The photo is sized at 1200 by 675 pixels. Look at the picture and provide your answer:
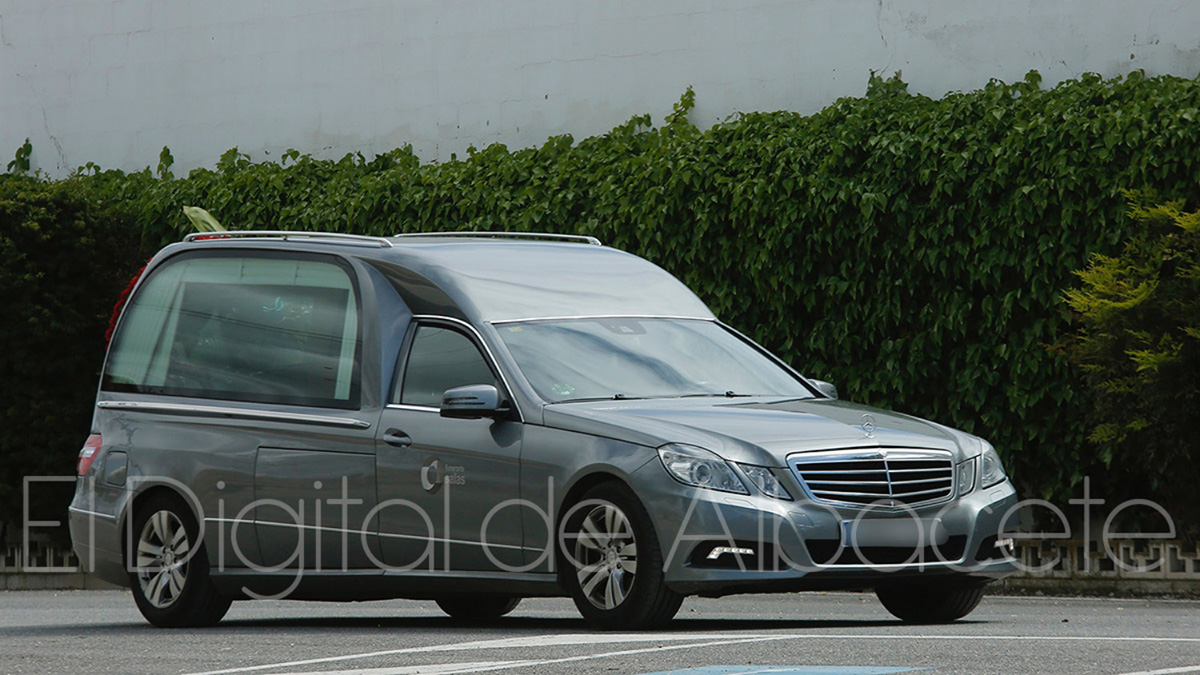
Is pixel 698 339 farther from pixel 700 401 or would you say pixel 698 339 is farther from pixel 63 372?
pixel 63 372

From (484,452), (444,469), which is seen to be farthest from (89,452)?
(484,452)

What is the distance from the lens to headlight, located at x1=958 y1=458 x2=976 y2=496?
9.74 metres

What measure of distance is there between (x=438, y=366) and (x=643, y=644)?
98.6 inches

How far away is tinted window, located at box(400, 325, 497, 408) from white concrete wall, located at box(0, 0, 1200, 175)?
7380mm

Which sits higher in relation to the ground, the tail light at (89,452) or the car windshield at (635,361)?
the car windshield at (635,361)

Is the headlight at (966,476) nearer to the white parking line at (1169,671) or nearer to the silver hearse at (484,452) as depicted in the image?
the silver hearse at (484,452)

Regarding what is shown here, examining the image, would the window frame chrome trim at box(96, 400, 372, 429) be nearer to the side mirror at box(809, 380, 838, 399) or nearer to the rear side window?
the rear side window

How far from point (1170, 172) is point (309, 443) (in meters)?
6.72

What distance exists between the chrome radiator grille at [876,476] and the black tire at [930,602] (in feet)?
2.40

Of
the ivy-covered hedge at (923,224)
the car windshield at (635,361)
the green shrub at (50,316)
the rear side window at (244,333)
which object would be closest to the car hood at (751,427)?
the car windshield at (635,361)

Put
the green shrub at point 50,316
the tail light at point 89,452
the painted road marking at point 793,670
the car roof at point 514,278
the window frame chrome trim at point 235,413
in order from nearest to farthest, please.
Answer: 1. the painted road marking at point 793,670
2. the car roof at point 514,278
3. the window frame chrome trim at point 235,413
4. the tail light at point 89,452
5. the green shrub at point 50,316

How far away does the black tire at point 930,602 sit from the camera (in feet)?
33.4

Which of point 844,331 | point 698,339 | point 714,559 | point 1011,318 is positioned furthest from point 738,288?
point 714,559

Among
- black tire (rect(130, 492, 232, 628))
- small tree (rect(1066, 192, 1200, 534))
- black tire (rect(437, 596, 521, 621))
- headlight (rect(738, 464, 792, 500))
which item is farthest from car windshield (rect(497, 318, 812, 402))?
small tree (rect(1066, 192, 1200, 534))
